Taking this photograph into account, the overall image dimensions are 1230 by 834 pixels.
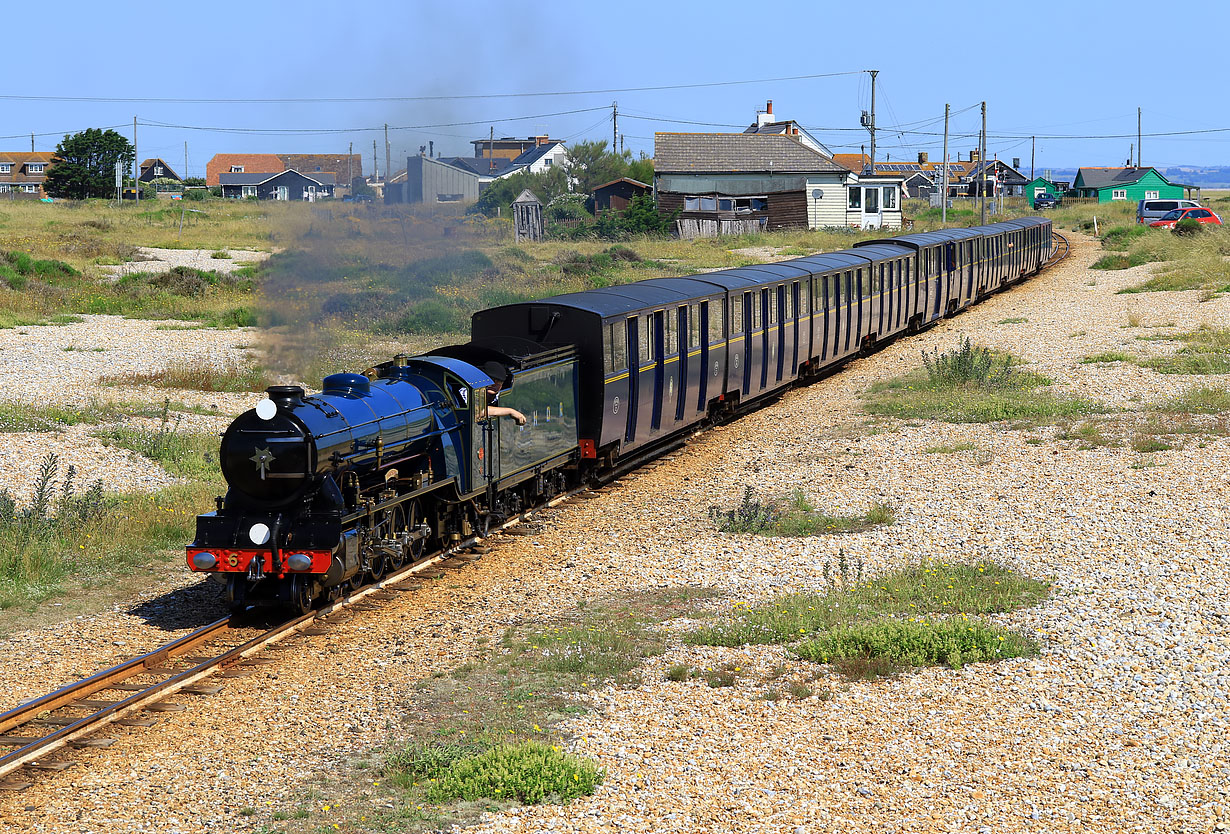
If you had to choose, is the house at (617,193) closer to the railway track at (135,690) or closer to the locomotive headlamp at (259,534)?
the locomotive headlamp at (259,534)

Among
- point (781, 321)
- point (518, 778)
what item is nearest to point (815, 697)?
point (518, 778)

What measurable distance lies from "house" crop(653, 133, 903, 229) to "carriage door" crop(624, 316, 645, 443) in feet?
168

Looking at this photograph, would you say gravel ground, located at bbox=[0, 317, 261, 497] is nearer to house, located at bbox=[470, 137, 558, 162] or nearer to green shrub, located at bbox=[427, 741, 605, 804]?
green shrub, located at bbox=[427, 741, 605, 804]

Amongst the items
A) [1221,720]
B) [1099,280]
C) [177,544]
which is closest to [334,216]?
[177,544]

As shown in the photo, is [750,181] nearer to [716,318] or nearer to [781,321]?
[781,321]

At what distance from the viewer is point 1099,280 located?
1873 inches

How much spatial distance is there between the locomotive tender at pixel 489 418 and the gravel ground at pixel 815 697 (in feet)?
2.71

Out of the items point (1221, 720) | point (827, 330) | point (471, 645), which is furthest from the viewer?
point (827, 330)

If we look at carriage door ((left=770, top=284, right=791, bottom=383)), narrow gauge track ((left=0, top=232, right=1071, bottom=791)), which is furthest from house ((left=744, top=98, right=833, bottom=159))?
narrow gauge track ((left=0, top=232, right=1071, bottom=791))

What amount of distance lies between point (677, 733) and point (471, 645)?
304 cm

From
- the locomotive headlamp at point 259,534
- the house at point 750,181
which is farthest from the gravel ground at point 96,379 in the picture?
the house at point 750,181

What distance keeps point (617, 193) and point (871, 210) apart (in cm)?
1640

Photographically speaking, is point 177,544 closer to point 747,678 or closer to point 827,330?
point 747,678

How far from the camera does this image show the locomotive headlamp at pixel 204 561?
40.3ft
